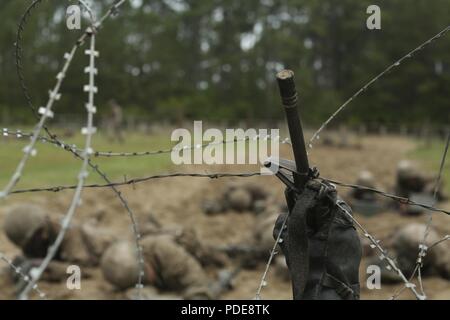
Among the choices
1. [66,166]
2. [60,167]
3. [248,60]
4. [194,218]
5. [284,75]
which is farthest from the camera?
[248,60]

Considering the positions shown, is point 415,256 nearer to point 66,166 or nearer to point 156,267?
point 156,267

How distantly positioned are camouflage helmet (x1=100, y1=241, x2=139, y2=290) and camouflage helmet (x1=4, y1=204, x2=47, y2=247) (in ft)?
3.13

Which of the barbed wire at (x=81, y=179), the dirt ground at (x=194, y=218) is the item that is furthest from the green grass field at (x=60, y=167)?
the barbed wire at (x=81, y=179)

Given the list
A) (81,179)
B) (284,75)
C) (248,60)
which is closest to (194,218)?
(284,75)

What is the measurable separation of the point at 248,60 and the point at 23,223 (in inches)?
1409

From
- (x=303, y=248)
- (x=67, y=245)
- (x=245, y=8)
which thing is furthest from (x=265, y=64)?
(x=303, y=248)

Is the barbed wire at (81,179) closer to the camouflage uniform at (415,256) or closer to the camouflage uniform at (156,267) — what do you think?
the camouflage uniform at (156,267)

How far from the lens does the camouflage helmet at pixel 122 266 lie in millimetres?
6547

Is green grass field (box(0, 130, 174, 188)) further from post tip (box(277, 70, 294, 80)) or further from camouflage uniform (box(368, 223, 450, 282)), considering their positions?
post tip (box(277, 70, 294, 80))

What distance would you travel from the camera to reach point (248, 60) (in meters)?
41.7

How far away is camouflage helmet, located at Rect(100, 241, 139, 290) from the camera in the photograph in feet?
21.5

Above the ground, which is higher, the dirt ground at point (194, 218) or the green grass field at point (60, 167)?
the green grass field at point (60, 167)

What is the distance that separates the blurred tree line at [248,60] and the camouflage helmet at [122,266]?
28.8m
